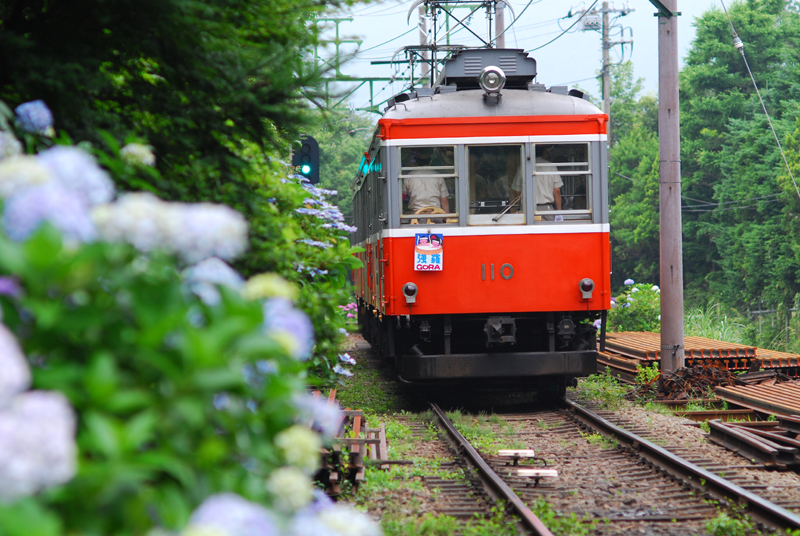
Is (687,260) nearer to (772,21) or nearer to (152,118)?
(772,21)

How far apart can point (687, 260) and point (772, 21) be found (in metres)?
11.9

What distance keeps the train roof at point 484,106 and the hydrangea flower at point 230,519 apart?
717 cm

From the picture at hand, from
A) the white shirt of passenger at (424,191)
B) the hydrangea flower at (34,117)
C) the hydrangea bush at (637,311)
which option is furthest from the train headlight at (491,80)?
the hydrangea bush at (637,311)

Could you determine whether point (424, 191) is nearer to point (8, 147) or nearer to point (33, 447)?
point (8, 147)

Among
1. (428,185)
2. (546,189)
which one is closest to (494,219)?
(546,189)

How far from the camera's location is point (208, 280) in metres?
2.01

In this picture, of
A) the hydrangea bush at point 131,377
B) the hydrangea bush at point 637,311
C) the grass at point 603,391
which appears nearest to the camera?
the hydrangea bush at point 131,377

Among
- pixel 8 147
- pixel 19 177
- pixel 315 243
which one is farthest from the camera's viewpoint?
pixel 315 243

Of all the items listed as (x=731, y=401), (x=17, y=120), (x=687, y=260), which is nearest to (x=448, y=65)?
(x=731, y=401)

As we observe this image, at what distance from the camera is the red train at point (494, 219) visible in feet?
27.7

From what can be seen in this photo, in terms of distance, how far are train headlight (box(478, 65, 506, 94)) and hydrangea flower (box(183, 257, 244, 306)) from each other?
264 inches

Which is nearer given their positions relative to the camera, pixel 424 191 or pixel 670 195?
pixel 424 191

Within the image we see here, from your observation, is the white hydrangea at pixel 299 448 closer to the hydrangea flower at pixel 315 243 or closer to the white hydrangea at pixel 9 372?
the white hydrangea at pixel 9 372

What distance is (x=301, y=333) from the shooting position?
1967 millimetres
